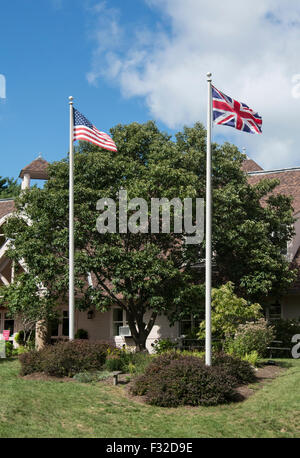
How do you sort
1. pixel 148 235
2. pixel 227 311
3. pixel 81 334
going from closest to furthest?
pixel 227 311 → pixel 148 235 → pixel 81 334

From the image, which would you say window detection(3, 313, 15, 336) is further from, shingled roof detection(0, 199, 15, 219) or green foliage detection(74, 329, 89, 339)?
shingled roof detection(0, 199, 15, 219)

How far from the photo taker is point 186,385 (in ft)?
42.9

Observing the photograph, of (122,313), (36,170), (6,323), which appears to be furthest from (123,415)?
(6,323)

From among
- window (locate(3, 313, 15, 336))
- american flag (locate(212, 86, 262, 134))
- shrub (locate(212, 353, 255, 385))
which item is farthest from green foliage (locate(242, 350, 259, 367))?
window (locate(3, 313, 15, 336))

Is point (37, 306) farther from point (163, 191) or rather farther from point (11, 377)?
point (163, 191)

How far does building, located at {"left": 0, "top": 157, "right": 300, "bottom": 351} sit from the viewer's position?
24.5 meters

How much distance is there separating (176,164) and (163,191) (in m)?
2.70

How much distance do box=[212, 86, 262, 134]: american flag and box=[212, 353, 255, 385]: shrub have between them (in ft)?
21.6

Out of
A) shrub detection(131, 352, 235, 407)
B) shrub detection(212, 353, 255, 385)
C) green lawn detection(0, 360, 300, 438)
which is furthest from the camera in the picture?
shrub detection(212, 353, 255, 385)

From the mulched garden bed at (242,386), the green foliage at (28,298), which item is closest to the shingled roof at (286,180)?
the mulched garden bed at (242,386)

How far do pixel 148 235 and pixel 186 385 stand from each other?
843cm

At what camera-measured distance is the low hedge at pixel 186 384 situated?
12859 millimetres

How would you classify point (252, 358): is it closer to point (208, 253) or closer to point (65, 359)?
point (208, 253)

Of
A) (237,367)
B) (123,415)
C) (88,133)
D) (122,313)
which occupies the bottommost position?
(123,415)
